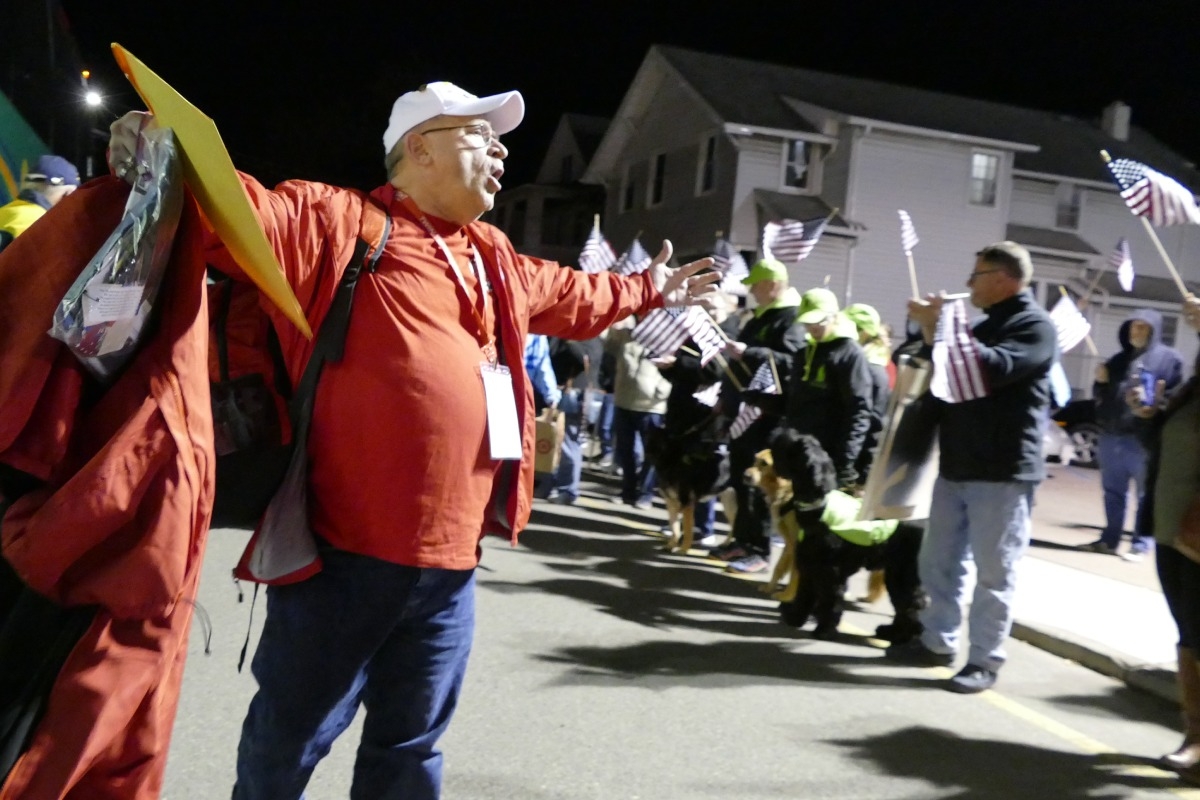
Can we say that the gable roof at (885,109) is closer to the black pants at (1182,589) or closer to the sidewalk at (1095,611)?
the sidewalk at (1095,611)

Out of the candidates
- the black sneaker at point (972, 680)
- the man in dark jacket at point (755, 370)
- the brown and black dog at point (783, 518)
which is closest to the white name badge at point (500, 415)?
the black sneaker at point (972, 680)

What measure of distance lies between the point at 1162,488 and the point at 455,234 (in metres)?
3.50

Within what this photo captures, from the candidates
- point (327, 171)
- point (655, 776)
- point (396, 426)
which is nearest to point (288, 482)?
point (396, 426)

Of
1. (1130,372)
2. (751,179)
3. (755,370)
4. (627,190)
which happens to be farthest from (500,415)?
(627,190)

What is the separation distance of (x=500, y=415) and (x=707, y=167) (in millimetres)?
23956

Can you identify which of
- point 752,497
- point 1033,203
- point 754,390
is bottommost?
point 752,497

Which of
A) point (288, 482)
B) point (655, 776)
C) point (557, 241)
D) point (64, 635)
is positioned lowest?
point (655, 776)

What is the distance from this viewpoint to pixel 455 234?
2.75 meters

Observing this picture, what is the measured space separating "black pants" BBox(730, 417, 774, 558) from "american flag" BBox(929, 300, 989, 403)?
2883 mm

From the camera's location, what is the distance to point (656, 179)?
2864 centimetres

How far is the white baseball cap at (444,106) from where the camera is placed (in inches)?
103

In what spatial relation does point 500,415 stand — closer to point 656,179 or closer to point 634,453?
point 634,453

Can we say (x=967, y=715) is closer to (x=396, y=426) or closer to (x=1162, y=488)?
(x=1162, y=488)

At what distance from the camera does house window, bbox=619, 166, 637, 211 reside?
30.4 meters
